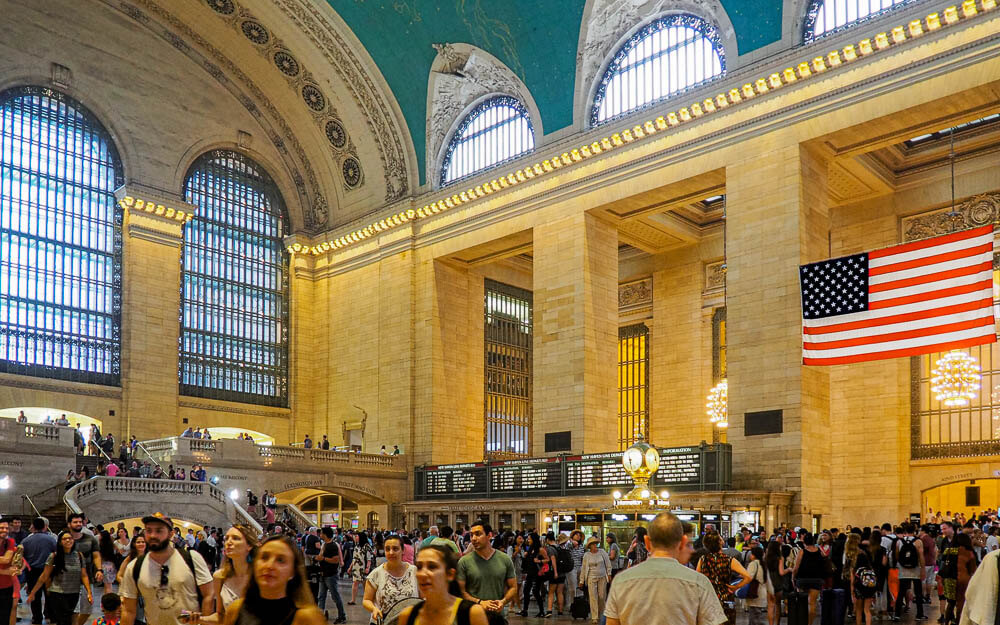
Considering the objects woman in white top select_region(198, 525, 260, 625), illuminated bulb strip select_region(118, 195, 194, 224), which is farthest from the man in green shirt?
illuminated bulb strip select_region(118, 195, 194, 224)

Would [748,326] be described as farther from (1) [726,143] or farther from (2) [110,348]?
(2) [110,348]

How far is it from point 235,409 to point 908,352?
923 inches

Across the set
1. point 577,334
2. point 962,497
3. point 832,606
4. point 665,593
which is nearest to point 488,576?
point 665,593

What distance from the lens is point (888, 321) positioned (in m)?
19.9

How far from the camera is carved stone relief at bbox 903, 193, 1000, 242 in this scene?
85.5 ft

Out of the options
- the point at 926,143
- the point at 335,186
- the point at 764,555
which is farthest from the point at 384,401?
the point at 764,555

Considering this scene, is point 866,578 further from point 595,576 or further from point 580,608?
point 580,608

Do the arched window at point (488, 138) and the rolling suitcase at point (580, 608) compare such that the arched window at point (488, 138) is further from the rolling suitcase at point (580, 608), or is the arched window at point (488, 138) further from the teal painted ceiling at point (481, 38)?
the rolling suitcase at point (580, 608)

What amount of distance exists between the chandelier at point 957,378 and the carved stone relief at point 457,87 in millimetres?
12669

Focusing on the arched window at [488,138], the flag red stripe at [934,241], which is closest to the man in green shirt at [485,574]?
the flag red stripe at [934,241]

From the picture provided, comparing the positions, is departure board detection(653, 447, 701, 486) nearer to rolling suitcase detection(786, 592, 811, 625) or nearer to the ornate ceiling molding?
rolling suitcase detection(786, 592, 811, 625)

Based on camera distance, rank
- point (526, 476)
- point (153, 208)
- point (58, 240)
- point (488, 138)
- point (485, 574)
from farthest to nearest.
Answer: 1. point (153, 208)
2. point (58, 240)
3. point (488, 138)
4. point (526, 476)
5. point (485, 574)

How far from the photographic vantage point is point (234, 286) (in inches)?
1442

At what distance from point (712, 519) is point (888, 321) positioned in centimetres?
567
